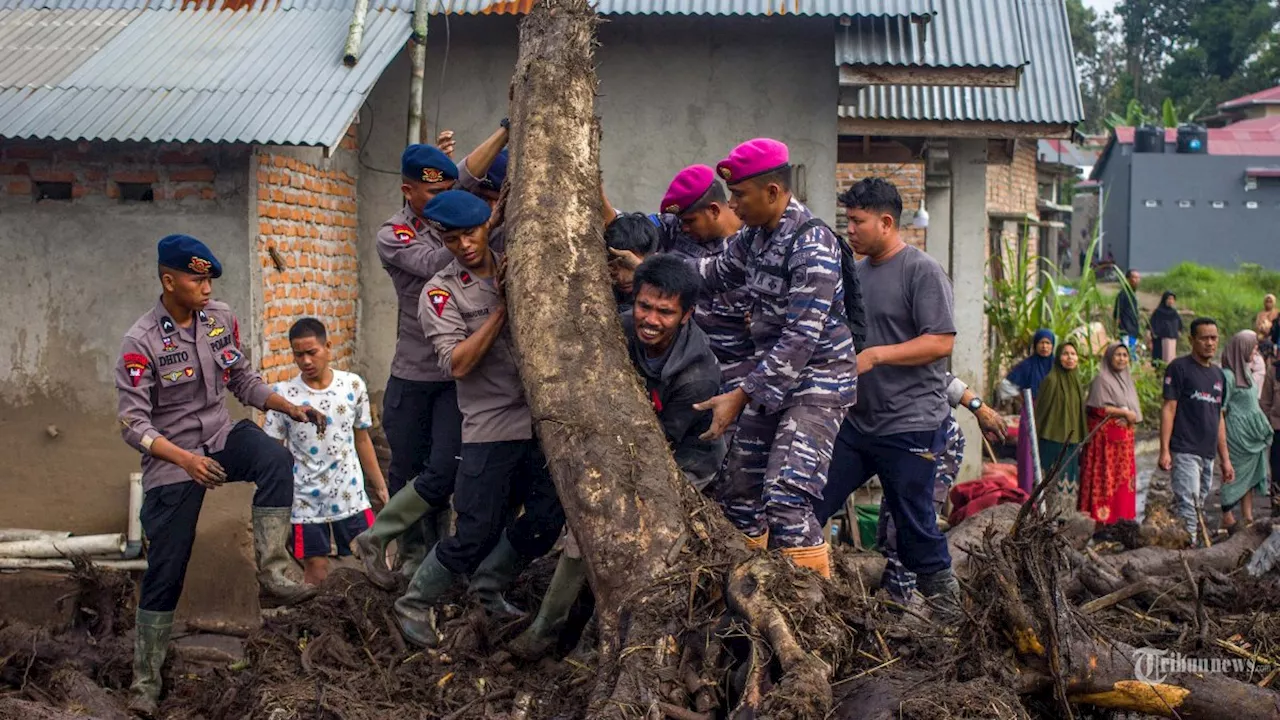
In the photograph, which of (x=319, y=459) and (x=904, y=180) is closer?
(x=319, y=459)

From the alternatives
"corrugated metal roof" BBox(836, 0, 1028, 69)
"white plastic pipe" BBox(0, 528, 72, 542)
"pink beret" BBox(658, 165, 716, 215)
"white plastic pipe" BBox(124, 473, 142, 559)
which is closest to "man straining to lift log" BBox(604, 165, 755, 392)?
"pink beret" BBox(658, 165, 716, 215)

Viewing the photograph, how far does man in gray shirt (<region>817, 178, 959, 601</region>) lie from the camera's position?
519 cm

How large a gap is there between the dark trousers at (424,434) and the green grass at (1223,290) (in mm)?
17724

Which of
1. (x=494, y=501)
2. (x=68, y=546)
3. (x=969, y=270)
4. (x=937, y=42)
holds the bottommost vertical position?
(x=68, y=546)

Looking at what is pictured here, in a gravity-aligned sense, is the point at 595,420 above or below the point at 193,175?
below

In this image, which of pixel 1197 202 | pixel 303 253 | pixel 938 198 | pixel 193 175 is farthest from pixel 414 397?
pixel 1197 202

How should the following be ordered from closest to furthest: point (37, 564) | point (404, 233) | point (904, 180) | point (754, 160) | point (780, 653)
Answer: point (780, 653)
point (754, 160)
point (404, 233)
point (37, 564)
point (904, 180)

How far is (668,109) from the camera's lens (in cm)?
870

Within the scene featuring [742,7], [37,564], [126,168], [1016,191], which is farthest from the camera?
[1016,191]

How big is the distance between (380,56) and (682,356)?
400 centimetres

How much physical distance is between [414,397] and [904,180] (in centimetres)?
1004

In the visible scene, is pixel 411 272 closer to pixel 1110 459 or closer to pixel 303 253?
pixel 303 253

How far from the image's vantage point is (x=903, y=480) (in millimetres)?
5195

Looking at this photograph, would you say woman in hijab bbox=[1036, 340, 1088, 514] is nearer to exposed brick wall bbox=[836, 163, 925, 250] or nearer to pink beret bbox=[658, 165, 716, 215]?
→ exposed brick wall bbox=[836, 163, 925, 250]
